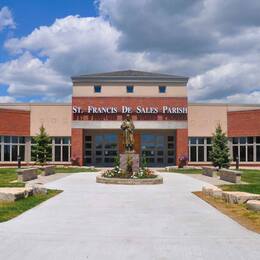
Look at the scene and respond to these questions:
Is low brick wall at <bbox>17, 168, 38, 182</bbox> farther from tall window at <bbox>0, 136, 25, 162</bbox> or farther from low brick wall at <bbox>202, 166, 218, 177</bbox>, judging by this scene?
tall window at <bbox>0, 136, 25, 162</bbox>

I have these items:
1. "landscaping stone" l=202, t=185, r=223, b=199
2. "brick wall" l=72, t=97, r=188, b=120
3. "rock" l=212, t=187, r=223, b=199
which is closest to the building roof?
"brick wall" l=72, t=97, r=188, b=120

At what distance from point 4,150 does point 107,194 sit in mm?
26821

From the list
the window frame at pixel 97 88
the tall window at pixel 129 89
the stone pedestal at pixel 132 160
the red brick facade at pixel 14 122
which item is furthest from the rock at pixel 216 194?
the red brick facade at pixel 14 122

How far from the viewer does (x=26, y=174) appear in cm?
2373

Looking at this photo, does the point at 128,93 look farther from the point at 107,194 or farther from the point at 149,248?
the point at 149,248

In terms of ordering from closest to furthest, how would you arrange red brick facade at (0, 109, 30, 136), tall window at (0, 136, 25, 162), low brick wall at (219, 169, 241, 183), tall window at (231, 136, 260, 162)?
low brick wall at (219, 169, 241, 183), red brick facade at (0, 109, 30, 136), tall window at (0, 136, 25, 162), tall window at (231, 136, 260, 162)

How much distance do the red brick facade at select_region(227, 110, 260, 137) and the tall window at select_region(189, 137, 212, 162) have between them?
246 centimetres

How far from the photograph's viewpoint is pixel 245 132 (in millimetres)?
41625

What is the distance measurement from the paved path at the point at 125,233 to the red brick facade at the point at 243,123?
2908 cm

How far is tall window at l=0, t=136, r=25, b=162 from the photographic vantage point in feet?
135

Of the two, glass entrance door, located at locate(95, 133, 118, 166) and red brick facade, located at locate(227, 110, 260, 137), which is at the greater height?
red brick facade, located at locate(227, 110, 260, 137)

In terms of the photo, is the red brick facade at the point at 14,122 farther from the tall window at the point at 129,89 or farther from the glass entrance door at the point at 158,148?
the glass entrance door at the point at 158,148

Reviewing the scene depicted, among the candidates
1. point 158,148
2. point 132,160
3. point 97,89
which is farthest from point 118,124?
point 132,160

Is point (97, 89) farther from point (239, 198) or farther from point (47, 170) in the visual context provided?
point (239, 198)
